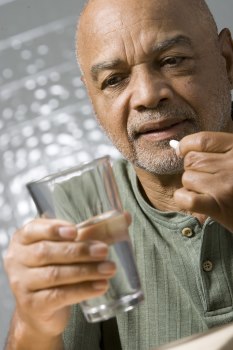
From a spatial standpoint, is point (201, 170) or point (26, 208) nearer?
point (201, 170)

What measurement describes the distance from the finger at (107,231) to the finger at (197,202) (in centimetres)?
13

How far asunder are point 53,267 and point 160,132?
57cm

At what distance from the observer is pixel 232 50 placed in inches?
67.3

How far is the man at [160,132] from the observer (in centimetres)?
140

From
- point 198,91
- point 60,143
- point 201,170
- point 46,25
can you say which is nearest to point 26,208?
point 60,143

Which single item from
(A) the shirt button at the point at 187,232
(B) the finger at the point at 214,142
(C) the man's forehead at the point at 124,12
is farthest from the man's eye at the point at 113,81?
(B) the finger at the point at 214,142

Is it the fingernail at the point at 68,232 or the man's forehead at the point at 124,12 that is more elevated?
the man's forehead at the point at 124,12

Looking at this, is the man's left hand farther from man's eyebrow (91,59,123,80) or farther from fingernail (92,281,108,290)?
man's eyebrow (91,59,123,80)

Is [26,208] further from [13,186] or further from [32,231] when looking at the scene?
[32,231]

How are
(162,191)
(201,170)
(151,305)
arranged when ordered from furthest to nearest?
(162,191)
(151,305)
(201,170)

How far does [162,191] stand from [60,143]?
0.77m

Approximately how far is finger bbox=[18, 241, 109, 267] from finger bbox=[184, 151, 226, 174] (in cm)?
23

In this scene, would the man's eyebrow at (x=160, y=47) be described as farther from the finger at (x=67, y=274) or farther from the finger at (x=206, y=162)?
the finger at (x=67, y=274)

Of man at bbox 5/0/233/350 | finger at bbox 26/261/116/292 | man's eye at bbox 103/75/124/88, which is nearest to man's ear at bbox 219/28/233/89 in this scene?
man at bbox 5/0/233/350
